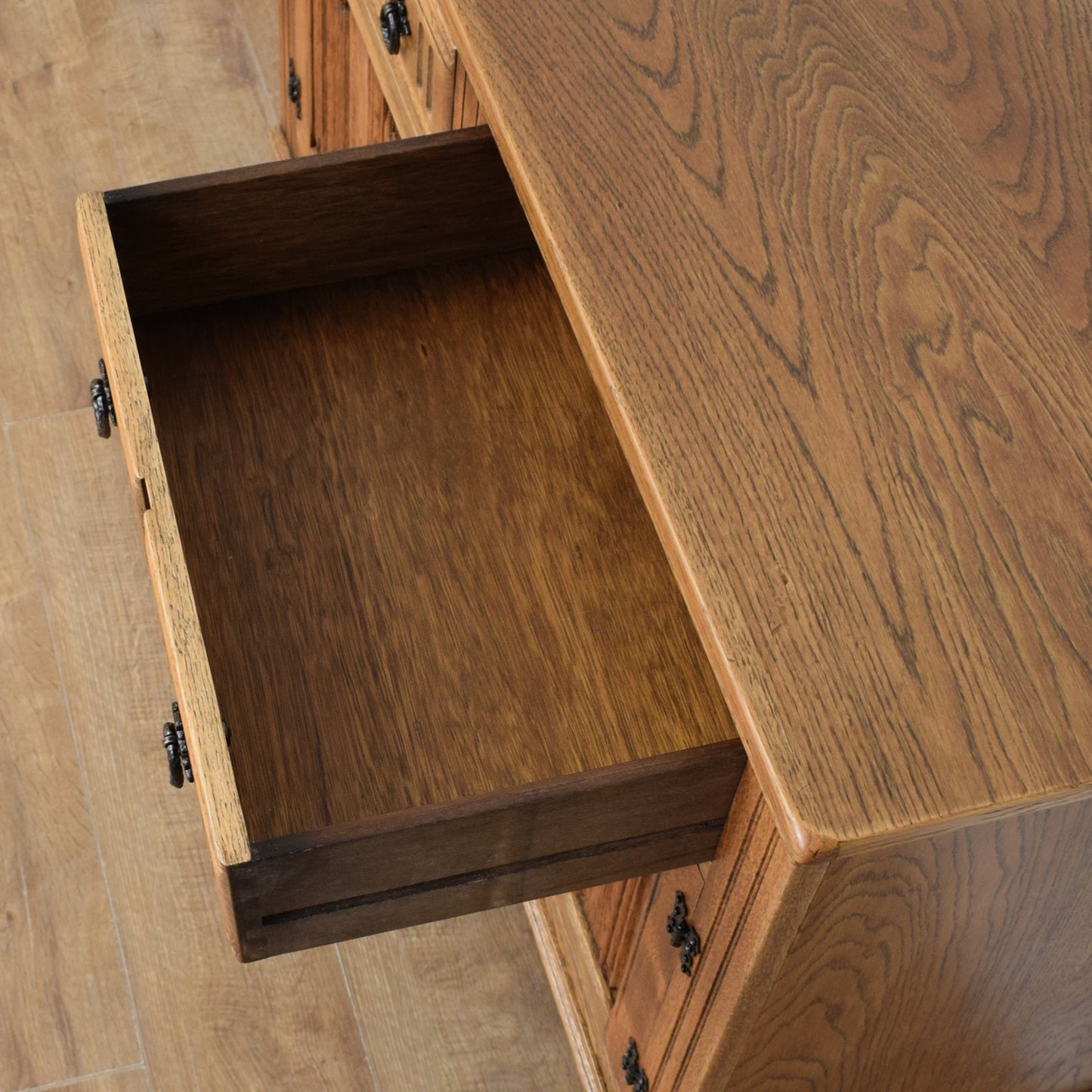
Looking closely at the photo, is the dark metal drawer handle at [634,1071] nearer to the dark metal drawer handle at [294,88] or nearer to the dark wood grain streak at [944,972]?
the dark wood grain streak at [944,972]

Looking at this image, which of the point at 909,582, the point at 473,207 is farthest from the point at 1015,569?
the point at 473,207

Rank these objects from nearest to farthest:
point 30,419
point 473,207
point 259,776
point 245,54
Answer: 1. point 259,776
2. point 473,207
3. point 30,419
4. point 245,54

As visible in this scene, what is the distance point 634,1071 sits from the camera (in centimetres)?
96

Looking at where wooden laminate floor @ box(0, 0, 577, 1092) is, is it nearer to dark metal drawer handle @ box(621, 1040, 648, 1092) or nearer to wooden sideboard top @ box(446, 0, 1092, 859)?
dark metal drawer handle @ box(621, 1040, 648, 1092)

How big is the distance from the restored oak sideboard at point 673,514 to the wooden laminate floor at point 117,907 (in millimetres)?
155

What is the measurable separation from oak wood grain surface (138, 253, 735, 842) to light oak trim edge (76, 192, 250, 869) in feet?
0.39

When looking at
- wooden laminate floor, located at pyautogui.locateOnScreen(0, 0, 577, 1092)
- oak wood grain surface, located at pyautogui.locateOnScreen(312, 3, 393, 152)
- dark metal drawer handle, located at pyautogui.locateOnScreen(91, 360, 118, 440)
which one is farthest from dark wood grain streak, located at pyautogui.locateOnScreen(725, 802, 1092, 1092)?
oak wood grain surface, located at pyautogui.locateOnScreen(312, 3, 393, 152)

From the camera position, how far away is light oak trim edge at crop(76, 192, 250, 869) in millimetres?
668

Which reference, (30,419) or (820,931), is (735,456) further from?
(30,419)

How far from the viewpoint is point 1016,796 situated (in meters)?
0.55

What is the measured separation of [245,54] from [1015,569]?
161 cm

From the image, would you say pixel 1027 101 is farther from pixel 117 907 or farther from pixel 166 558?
pixel 117 907

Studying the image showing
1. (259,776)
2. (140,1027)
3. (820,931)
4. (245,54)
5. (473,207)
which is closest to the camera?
(820,931)

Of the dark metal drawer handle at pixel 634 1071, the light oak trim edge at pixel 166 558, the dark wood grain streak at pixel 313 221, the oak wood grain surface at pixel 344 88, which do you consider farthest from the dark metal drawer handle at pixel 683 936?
the oak wood grain surface at pixel 344 88
